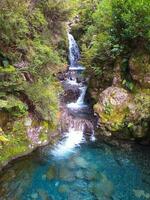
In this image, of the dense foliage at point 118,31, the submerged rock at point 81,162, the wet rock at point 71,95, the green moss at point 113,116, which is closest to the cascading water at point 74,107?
the wet rock at point 71,95

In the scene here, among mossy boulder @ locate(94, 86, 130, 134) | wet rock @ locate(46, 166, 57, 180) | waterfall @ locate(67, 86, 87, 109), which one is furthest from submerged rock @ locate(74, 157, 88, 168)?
waterfall @ locate(67, 86, 87, 109)

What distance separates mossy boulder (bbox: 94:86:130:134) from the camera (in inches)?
503

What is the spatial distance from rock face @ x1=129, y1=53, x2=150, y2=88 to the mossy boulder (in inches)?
34.2

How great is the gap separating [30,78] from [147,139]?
5.58 meters

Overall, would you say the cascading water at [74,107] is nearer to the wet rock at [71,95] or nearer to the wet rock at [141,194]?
the wet rock at [71,95]

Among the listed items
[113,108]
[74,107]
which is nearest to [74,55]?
[74,107]

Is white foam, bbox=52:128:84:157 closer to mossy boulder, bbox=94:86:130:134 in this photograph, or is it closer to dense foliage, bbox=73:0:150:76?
mossy boulder, bbox=94:86:130:134

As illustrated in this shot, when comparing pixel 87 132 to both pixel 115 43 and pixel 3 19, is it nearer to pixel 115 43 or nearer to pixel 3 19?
pixel 115 43

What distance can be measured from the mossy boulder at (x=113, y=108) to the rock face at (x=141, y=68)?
869 millimetres

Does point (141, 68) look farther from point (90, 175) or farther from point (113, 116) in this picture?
point (90, 175)

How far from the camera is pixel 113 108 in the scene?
516 inches

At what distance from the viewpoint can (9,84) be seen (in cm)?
1003

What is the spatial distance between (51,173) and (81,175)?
3.39 feet

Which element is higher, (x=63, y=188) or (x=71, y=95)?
(x=71, y=95)
